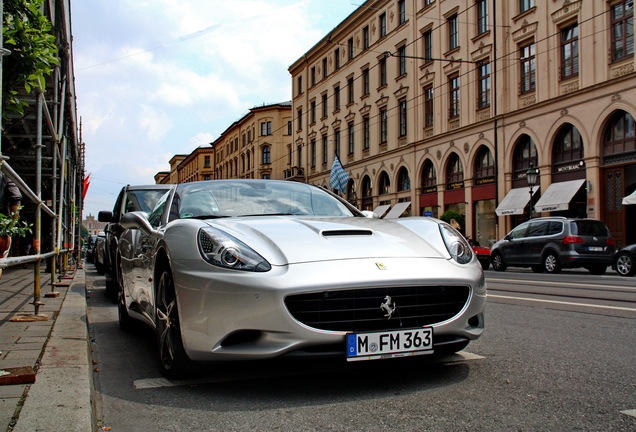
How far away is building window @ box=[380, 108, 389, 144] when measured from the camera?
1622 inches

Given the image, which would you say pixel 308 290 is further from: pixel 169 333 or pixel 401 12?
pixel 401 12

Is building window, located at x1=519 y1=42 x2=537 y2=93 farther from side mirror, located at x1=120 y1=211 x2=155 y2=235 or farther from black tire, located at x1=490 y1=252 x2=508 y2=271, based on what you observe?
side mirror, located at x1=120 y1=211 x2=155 y2=235

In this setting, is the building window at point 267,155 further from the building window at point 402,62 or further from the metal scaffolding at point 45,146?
the metal scaffolding at point 45,146

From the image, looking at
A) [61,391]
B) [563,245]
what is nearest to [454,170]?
[563,245]

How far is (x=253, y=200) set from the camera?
4.84 m

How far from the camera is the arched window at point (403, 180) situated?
38844 millimetres

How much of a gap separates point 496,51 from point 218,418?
2921cm

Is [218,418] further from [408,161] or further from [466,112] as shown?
[408,161]

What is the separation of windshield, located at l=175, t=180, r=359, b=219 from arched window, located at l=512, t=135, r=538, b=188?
24326 mm

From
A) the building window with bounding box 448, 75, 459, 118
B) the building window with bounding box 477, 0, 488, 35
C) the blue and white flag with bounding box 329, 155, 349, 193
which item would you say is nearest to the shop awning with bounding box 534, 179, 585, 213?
the building window with bounding box 448, 75, 459, 118

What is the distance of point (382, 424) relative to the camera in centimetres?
287

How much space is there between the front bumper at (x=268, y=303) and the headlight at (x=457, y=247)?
0.32m

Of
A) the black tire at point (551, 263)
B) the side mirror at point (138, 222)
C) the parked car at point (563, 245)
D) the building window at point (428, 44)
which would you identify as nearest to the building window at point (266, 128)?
the building window at point (428, 44)

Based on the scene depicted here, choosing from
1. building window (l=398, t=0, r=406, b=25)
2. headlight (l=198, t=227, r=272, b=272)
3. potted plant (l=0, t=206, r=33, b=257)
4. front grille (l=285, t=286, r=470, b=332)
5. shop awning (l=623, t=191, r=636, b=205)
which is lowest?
front grille (l=285, t=286, r=470, b=332)
